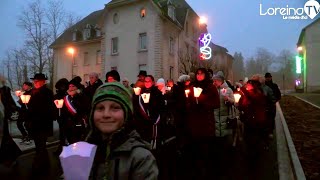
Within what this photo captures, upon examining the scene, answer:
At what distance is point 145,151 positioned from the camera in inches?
90.8

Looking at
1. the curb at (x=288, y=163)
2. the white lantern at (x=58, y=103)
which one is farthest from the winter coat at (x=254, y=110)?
the white lantern at (x=58, y=103)

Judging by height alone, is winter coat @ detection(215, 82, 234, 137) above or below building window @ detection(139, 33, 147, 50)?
below

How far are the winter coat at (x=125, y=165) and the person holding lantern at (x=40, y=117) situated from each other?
572 centimetres

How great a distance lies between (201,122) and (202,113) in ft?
0.53

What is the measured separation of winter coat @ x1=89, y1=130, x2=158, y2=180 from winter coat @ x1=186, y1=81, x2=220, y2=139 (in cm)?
410

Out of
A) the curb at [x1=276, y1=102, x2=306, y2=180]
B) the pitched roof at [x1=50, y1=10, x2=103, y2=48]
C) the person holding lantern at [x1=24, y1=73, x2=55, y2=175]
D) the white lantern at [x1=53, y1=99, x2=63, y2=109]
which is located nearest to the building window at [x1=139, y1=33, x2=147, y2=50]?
the pitched roof at [x1=50, y1=10, x2=103, y2=48]

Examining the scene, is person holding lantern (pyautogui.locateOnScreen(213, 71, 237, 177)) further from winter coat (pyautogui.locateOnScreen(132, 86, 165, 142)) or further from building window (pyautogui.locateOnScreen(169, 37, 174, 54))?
building window (pyautogui.locateOnScreen(169, 37, 174, 54))

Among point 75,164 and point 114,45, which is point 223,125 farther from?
point 114,45

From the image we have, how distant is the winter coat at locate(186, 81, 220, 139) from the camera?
6.33 m

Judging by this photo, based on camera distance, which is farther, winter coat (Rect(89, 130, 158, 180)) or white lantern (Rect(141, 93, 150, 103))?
white lantern (Rect(141, 93, 150, 103))

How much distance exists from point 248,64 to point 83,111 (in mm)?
161926

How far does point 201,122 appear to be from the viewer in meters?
6.33

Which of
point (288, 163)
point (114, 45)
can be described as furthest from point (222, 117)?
point (114, 45)

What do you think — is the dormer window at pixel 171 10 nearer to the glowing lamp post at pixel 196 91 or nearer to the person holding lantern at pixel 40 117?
the person holding lantern at pixel 40 117
